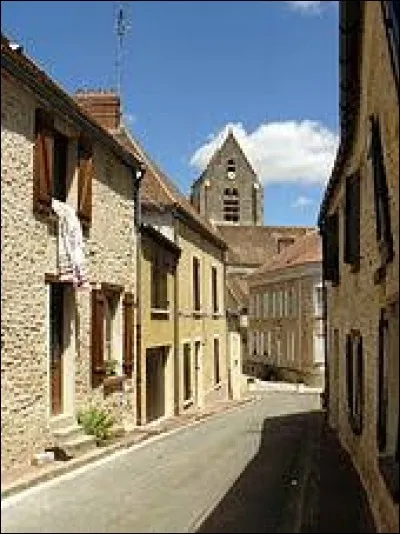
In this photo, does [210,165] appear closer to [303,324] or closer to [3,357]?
[303,324]

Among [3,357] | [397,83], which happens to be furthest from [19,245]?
[397,83]

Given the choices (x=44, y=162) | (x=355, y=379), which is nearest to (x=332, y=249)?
(x=355, y=379)

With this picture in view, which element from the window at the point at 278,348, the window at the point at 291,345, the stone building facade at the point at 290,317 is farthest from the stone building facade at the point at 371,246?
the window at the point at 278,348

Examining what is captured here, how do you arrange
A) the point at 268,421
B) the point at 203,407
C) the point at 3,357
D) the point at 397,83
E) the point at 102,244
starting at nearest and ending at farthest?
1. the point at 397,83
2. the point at 3,357
3. the point at 102,244
4. the point at 268,421
5. the point at 203,407

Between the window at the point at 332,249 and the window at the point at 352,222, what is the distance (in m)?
3.07

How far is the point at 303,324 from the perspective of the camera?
177 feet

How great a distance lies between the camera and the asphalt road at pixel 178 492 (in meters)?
9.89

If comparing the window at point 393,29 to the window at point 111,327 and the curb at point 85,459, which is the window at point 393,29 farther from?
the window at point 111,327

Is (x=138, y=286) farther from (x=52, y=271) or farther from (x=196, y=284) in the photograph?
(x=196, y=284)

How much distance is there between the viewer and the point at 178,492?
12.0 m

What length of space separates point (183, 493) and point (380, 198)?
13.8 feet

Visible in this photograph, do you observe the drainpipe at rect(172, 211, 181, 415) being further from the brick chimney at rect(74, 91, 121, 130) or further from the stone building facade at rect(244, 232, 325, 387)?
the stone building facade at rect(244, 232, 325, 387)

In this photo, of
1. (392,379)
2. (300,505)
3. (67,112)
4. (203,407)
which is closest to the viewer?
(392,379)

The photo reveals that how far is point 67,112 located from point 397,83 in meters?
7.33
